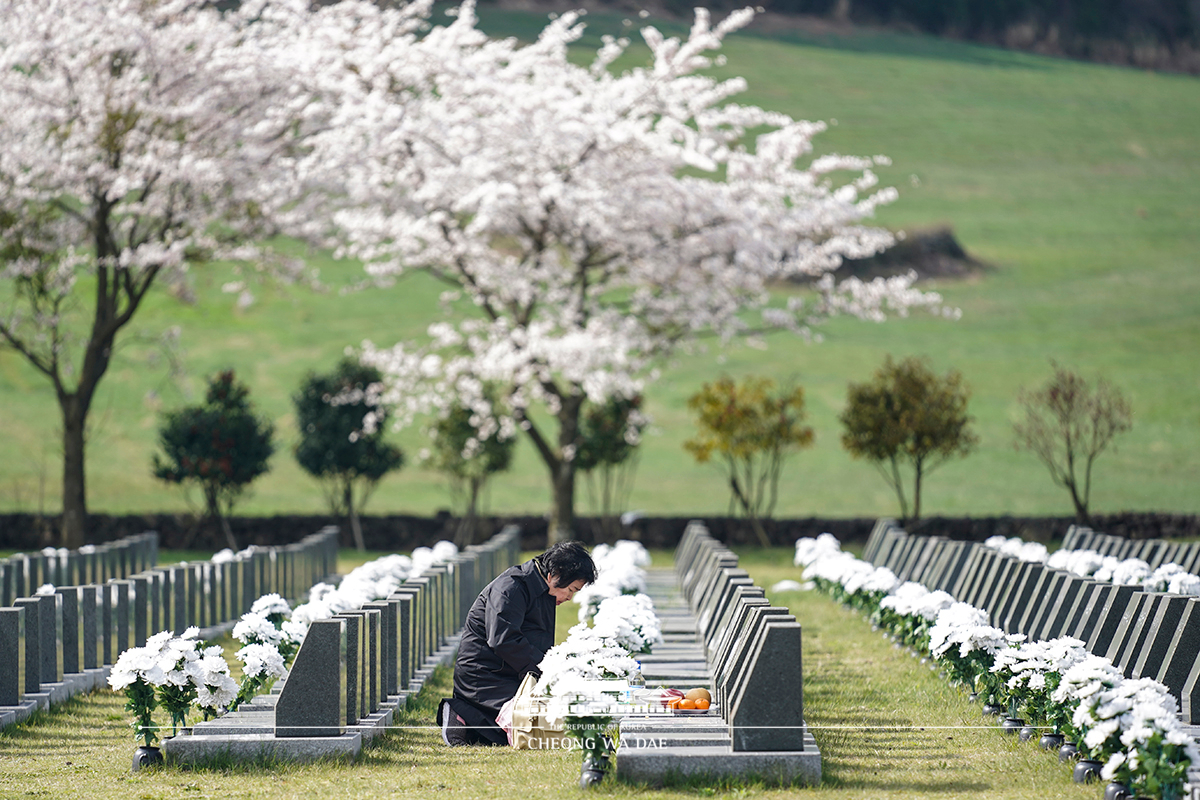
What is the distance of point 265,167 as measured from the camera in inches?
737

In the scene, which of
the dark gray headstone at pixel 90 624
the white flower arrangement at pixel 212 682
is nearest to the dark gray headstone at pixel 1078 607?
the white flower arrangement at pixel 212 682

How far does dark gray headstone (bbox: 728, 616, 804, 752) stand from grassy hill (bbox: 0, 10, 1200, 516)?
590 inches

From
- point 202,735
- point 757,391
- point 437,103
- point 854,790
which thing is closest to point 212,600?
point 202,735

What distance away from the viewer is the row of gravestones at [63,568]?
456 inches

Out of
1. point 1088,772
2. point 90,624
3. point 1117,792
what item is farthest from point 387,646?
point 1117,792

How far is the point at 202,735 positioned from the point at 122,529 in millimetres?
16074

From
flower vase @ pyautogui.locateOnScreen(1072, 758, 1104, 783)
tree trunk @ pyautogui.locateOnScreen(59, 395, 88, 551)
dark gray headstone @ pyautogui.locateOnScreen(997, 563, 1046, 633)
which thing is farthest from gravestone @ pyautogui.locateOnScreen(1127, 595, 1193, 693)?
tree trunk @ pyautogui.locateOnScreen(59, 395, 88, 551)

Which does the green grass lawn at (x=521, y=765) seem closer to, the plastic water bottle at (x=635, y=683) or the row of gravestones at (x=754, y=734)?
the row of gravestones at (x=754, y=734)

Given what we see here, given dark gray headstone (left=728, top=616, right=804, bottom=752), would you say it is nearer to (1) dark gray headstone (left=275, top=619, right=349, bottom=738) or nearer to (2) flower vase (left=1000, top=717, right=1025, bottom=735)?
(2) flower vase (left=1000, top=717, right=1025, bottom=735)

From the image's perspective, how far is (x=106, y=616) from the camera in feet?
31.2

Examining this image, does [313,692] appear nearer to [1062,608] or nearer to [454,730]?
[454,730]

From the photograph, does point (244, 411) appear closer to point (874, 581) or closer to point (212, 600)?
point (212, 600)

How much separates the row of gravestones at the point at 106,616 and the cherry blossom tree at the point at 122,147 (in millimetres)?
5139

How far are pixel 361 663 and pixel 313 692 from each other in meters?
0.57
